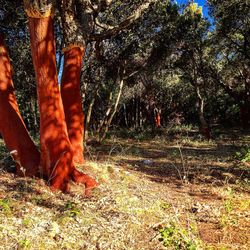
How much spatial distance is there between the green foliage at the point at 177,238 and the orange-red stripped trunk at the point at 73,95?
3045 mm

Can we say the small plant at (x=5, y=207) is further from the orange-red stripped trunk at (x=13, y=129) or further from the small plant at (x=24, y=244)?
the orange-red stripped trunk at (x=13, y=129)

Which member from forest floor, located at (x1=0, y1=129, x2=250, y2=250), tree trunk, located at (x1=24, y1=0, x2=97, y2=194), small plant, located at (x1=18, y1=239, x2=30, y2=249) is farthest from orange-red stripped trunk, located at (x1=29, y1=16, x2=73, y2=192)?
small plant, located at (x1=18, y1=239, x2=30, y2=249)

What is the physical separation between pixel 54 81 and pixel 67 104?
1295mm

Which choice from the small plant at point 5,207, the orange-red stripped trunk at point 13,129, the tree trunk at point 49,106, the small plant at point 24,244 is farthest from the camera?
the orange-red stripped trunk at point 13,129

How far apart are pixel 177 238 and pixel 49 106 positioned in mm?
2760

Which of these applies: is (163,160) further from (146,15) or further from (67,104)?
(146,15)

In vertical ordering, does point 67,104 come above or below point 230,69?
below

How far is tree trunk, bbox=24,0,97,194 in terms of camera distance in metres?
5.56

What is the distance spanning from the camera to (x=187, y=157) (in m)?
10.2

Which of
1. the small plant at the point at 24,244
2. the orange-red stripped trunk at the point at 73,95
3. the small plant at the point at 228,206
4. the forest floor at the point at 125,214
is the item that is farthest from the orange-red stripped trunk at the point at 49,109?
the small plant at the point at 228,206

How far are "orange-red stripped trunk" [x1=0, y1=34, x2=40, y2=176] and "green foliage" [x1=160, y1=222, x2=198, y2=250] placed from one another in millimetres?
2583

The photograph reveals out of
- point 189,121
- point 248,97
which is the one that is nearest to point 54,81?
point 248,97

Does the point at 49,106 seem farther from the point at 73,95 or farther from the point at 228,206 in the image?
the point at 228,206

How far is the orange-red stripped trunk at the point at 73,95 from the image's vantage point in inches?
270
